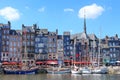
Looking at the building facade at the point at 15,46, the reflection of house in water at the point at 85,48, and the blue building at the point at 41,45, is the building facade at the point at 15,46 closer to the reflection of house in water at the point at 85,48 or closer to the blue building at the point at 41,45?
the blue building at the point at 41,45

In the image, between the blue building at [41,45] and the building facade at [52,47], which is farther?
the building facade at [52,47]

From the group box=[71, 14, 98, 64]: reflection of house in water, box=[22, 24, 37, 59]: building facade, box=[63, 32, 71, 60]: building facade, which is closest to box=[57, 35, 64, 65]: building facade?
box=[63, 32, 71, 60]: building facade

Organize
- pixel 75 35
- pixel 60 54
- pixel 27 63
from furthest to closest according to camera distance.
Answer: pixel 75 35
pixel 60 54
pixel 27 63

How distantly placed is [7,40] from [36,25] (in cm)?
1246

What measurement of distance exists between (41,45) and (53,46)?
13.9 feet

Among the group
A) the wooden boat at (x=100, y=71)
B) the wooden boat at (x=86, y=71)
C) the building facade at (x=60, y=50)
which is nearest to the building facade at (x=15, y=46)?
the building facade at (x=60, y=50)

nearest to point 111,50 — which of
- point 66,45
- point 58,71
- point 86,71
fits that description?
point 66,45

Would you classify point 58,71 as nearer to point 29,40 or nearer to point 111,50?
point 29,40

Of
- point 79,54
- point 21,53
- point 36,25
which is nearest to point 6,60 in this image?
point 21,53

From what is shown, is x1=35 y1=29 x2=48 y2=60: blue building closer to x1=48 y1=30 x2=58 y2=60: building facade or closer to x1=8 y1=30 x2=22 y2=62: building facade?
x1=48 y1=30 x2=58 y2=60: building facade

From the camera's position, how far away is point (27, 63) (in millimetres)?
103688

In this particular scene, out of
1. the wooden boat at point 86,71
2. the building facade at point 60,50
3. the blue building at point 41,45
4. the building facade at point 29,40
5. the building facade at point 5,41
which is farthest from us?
the building facade at point 60,50

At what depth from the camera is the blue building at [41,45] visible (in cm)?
10924

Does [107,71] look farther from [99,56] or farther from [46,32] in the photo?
[46,32]
